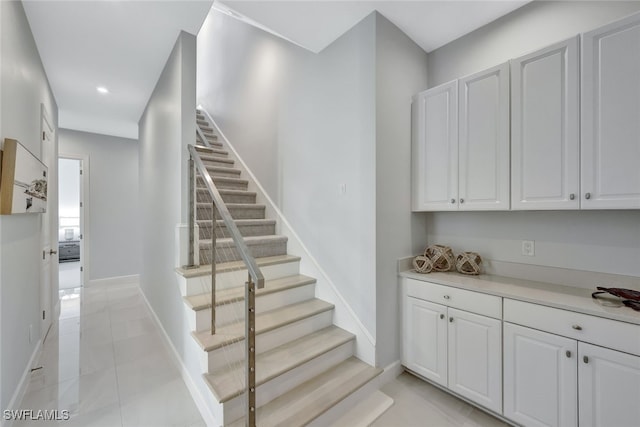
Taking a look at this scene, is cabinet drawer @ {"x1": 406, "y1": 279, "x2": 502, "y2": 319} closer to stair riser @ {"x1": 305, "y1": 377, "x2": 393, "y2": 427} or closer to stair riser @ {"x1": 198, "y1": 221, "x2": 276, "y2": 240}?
stair riser @ {"x1": 305, "y1": 377, "x2": 393, "y2": 427}

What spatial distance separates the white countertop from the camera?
1383 mm

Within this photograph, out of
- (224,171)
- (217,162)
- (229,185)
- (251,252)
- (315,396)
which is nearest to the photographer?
(315,396)

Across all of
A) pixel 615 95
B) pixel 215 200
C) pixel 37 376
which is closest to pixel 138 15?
pixel 215 200

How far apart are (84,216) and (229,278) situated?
4291 millimetres

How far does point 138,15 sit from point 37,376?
2982 mm

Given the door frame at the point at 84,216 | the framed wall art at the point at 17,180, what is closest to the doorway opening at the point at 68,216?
the door frame at the point at 84,216

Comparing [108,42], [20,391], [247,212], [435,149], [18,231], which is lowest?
[20,391]

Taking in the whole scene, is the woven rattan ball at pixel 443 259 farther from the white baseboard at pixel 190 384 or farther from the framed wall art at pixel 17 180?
the framed wall art at pixel 17 180

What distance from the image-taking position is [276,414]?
1.63m

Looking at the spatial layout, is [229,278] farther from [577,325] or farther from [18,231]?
[577,325]

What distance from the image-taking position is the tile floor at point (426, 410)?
1758mm

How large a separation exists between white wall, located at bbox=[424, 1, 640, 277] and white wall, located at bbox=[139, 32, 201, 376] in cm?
219

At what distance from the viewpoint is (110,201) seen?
202 inches

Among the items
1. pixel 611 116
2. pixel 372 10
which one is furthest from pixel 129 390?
pixel 611 116
